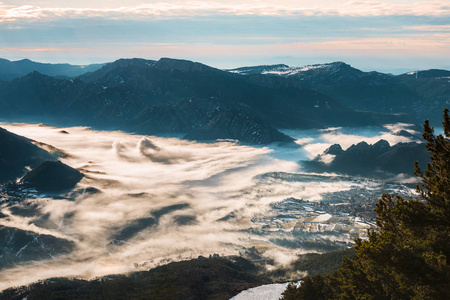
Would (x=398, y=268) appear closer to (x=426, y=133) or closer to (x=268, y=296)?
(x=426, y=133)

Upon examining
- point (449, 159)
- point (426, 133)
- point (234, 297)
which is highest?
point (426, 133)

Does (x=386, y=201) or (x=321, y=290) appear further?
(x=321, y=290)

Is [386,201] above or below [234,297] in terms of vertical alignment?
above

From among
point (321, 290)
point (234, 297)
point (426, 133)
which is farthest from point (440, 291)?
point (234, 297)

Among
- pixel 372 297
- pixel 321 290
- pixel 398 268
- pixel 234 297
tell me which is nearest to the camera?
pixel 398 268

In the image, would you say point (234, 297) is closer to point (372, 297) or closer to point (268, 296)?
point (268, 296)

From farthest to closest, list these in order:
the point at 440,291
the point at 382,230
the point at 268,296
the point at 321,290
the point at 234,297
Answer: the point at 234,297 → the point at 268,296 → the point at 321,290 → the point at 382,230 → the point at 440,291
